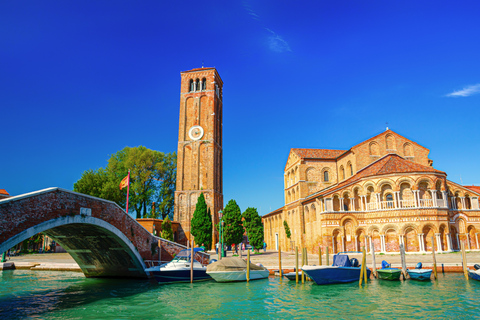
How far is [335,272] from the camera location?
18.7 metres

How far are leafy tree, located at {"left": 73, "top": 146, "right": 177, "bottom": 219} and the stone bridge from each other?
1991 cm

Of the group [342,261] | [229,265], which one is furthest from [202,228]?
[342,261]

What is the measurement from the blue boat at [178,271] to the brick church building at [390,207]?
12.3 m

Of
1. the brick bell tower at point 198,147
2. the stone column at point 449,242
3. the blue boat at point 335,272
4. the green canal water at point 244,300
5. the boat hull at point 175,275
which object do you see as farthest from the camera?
the brick bell tower at point 198,147

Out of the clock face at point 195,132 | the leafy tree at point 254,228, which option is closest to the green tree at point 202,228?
the leafy tree at point 254,228

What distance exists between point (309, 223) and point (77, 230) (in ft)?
81.1

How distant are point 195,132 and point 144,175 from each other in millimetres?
9145

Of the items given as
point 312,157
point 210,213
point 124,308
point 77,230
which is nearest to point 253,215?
point 210,213

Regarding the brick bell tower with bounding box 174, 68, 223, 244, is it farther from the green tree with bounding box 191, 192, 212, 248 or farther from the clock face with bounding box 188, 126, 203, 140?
the green tree with bounding box 191, 192, 212, 248

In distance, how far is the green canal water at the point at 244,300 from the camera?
41.4 ft

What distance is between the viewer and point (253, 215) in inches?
1554

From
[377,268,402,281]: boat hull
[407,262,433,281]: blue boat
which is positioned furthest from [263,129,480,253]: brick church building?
[377,268,402,281]: boat hull

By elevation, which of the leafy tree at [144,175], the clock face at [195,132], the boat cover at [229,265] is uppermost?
the clock face at [195,132]

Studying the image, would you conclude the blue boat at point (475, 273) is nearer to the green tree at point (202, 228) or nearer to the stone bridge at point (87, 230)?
the stone bridge at point (87, 230)
